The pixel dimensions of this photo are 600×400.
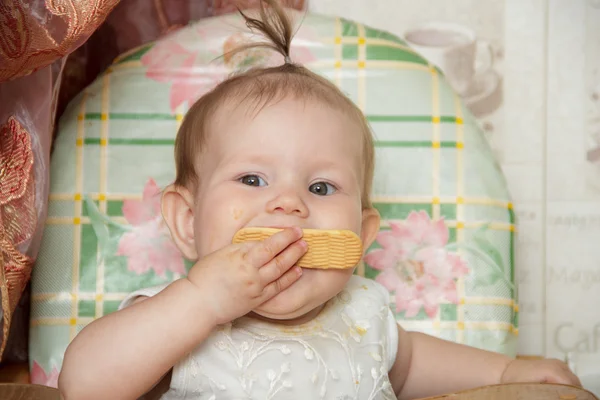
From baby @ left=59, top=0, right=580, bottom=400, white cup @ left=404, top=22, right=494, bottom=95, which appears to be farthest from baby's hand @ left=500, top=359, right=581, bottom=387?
white cup @ left=404, top=22, right=494, bottom=95

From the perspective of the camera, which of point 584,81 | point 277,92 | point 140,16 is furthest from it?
point 584,81

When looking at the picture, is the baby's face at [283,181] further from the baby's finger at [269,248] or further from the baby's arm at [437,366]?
the baby's arm at [437,366]

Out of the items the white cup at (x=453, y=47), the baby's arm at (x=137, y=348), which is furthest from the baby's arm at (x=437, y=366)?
the white cup at (x=453, y=47)

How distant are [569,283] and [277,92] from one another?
0.94 meters

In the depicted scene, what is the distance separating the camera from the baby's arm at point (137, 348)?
32.1 inches

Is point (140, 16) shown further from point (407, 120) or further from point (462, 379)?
point (462, 379)

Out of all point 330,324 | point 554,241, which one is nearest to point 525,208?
point 554,241

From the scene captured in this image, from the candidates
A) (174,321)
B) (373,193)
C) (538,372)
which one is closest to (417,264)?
(373,193)

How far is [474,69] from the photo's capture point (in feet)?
5.17

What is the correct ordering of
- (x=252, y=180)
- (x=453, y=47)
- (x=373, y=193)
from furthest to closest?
1. (x=453, y=47)
2. (x=373, y=193)
3. (x=252, y=180)

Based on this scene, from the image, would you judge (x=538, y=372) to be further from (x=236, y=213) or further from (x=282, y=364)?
(x=236, y=213)

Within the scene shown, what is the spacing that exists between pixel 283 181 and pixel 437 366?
0.37 m

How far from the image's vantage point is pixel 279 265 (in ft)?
2.68

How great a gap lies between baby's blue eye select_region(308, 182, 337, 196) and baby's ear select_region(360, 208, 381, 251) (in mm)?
124
